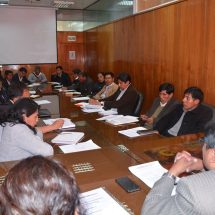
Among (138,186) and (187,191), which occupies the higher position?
(187,191)

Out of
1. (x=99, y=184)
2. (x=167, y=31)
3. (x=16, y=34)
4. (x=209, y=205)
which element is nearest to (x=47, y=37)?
(x=16, y=34)

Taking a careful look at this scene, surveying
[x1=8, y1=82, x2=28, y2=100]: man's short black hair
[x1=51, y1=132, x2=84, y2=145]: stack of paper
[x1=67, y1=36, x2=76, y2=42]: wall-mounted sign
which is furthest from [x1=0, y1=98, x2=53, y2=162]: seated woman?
[x1=67, y1=36, x2=76, y2=42]: wall-mounted sign

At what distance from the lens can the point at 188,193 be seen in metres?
0.92

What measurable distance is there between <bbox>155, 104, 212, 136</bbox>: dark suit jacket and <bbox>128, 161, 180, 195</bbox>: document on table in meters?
1.16

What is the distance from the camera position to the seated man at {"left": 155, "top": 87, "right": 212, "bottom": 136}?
2.67 metres

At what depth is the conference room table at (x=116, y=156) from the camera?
1.35 m

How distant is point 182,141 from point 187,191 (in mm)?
1231

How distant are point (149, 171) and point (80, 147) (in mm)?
632

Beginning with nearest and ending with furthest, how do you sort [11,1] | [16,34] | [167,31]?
1. [167,31]
2. [11,1]
3. [16,34]

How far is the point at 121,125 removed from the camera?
103 inches

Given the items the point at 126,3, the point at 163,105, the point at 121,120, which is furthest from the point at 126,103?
the point at 126,3

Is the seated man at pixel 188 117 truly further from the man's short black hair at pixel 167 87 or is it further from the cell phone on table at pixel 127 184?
the cell phone on table at pixel 127 184

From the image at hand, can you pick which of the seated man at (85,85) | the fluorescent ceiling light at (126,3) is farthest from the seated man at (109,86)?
the fluorescent ceiling light at (126,3)

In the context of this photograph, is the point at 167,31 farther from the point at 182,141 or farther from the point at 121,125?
the point at 182,141
